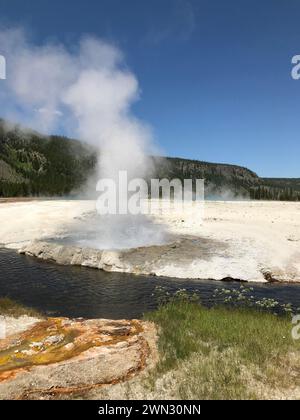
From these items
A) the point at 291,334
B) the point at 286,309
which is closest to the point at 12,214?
the point at 286,309

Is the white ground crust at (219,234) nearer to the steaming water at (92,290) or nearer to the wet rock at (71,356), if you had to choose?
the steaming water at (92,290)

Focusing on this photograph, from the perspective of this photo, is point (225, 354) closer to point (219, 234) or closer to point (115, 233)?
point (219, 234)

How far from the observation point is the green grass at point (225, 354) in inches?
470

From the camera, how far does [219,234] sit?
136ft

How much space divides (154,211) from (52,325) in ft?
133

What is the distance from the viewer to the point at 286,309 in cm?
2317

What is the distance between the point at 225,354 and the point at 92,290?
48.3 feet

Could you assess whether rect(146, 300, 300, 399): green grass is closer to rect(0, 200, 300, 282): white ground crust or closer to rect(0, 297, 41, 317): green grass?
rect(0, 297, 41, 317): green grass

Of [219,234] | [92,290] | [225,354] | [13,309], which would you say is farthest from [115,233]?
[225,354]

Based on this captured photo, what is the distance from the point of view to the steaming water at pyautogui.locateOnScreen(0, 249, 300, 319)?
23422mm

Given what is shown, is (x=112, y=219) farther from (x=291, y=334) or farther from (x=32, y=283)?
(x=291, y=334)

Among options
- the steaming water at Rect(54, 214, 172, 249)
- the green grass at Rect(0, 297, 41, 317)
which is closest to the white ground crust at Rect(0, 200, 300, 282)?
the steaming water at Rect(54, 214, 172, 249)

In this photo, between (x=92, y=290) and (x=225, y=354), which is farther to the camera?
(x=92, y=290)
